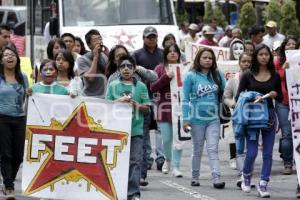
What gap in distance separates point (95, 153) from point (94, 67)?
201 centimetres

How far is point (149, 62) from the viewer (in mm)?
14008

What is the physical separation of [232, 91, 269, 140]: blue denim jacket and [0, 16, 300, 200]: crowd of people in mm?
16

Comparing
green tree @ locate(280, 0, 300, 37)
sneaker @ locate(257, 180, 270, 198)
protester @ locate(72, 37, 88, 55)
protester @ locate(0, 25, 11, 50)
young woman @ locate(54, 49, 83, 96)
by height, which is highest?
green tree @ locate(280, 0, 300, 37)

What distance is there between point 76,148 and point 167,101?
9.67ft

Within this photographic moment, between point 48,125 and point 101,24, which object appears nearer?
point 48,125

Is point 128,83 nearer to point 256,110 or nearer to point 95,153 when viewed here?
point 95,153

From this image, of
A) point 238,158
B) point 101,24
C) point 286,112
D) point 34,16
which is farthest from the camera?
→ point 34,16

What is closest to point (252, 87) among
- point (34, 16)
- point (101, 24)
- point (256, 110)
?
point (256, 110)

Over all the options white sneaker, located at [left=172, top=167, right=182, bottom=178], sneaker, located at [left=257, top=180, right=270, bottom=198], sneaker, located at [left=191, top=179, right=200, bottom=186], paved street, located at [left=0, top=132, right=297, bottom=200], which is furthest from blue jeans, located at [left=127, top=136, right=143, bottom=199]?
white sneaker, located at [left=172, top=167, right=182, bottom=178]

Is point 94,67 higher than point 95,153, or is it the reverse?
point 94,67

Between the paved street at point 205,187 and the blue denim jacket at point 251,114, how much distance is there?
2.39ft

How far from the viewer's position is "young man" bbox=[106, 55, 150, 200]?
10.8 meters

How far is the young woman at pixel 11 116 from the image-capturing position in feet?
36.8

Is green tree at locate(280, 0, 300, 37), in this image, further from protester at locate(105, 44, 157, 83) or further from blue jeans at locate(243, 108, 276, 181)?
protester at locate(105, 44, 157, 83)
